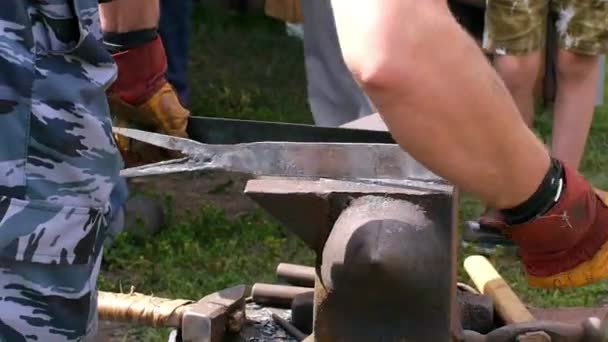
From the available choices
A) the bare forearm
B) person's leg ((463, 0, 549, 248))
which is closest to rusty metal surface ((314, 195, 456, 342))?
the bare forearm

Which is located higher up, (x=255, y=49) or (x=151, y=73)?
(x=151, y=73)

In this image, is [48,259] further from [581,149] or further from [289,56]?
[289,56]

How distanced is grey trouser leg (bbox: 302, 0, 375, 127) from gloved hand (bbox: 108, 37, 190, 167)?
1957 millimetres

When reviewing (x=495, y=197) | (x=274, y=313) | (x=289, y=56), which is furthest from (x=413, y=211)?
(x=289, y=56)

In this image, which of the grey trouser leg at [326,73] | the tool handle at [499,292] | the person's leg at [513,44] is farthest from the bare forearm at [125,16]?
the grey trouser leg at [326,73]

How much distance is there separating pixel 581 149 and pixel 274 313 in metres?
1.77

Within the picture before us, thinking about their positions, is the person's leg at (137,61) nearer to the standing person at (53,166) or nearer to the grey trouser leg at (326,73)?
the standing person at (53,166)

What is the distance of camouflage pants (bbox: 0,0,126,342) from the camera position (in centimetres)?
125

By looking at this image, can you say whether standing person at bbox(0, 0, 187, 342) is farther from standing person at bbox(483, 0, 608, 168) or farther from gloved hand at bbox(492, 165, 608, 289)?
standing person at bbox(483, 0, 608, 168)

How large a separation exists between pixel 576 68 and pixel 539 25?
16cm

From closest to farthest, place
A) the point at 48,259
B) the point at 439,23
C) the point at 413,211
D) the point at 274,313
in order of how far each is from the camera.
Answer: the point at 439,23 < the point at 413,211 < the point at 48,259 < the point at 274,313

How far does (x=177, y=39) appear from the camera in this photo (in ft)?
11.4

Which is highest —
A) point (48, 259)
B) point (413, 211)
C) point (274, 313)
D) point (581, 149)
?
point (413, 211)

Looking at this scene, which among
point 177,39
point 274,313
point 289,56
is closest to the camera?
point 274,313
